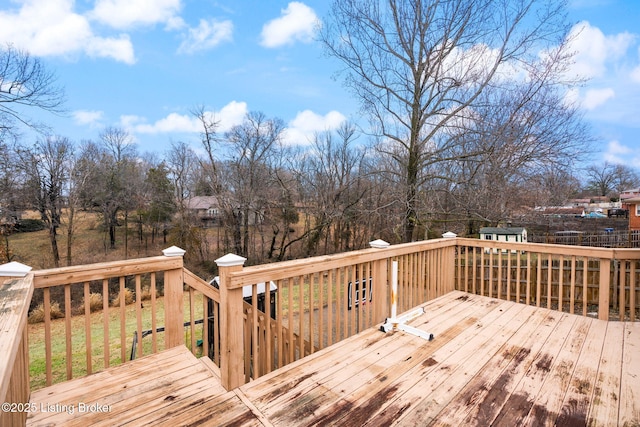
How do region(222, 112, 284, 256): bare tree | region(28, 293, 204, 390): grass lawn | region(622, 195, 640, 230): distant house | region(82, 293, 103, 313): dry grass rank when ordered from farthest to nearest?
region(622, 195, 640, 230): distant house, region(222, 112, 284, 256): bare tree, region(82, 293, 103, 313): dry grass, region(28, 293, 204, 390): grass lawn

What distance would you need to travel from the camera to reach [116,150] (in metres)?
16.7

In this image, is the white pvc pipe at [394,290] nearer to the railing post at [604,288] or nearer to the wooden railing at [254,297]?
the wooden railing at [254,297]

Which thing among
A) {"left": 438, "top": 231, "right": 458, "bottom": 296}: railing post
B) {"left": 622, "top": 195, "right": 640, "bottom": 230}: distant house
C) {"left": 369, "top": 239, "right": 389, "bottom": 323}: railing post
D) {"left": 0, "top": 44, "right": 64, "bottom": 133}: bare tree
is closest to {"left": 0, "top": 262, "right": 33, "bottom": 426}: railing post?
{"left": 369, "top": 239, "right": 389, "bottom": 323}: railing post

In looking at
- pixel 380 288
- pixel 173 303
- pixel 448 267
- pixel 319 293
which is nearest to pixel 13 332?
pixel 173 303

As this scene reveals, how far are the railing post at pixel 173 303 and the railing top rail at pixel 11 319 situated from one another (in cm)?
93

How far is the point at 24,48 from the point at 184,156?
24.1ft

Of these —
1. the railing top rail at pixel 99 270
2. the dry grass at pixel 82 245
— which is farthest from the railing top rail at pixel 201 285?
the dry grass at pixel 82 245

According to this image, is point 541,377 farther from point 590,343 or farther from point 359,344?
point 359,344

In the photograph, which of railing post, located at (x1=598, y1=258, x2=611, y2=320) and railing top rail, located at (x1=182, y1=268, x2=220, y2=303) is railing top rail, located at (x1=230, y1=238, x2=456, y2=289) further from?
railing post, located at (x1=598, y1=258, x2=611, y2=320)

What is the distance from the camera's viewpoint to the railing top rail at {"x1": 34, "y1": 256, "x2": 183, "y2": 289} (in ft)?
6.98

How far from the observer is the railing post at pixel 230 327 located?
81.5 inches

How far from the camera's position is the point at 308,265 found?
2.48 meters

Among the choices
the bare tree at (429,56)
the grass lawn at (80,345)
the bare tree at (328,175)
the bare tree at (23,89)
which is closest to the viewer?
the grass lawn at (80,345)

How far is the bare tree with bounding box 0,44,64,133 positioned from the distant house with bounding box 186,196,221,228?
277 inches
